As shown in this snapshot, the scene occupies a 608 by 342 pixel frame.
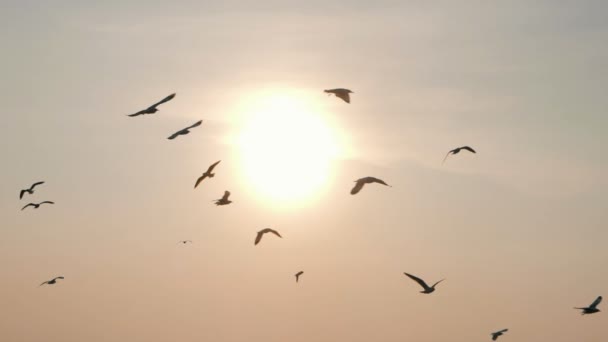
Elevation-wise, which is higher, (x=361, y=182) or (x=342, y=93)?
(x=342, y=93)

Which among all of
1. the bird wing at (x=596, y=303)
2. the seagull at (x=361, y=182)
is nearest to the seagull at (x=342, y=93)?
the seagull at (x=361, y=182)

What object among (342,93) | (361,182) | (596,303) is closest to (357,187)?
(361,182)

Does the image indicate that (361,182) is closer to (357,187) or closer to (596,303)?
(357,187)

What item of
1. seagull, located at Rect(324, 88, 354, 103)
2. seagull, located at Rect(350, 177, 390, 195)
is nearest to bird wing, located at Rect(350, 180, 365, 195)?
seagull, located at Rect(350, 177, 390, 195)

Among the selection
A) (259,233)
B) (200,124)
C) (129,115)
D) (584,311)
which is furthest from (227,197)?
(584,311)

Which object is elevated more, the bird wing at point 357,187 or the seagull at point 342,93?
the seagull at point 342,93

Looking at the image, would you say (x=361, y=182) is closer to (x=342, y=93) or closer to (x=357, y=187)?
(x=357, y=187)

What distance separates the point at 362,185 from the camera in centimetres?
10106

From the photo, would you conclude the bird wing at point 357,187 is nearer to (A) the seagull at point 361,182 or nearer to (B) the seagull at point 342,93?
(A) the seagull at point 361,182

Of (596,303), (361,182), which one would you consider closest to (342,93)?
(361,182)

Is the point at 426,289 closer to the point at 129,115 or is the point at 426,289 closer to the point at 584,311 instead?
the point at 584,311

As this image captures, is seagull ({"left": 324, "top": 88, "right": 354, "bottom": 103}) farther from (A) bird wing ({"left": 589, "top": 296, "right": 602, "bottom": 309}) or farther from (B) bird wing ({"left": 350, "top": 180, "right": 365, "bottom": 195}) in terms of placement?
(A) bird wing ({"left": 589, "top": 296, "right": 602, "bottom": 309})

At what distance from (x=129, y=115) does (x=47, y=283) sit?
5074 cm

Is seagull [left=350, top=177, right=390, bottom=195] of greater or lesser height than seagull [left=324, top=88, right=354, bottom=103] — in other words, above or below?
below
